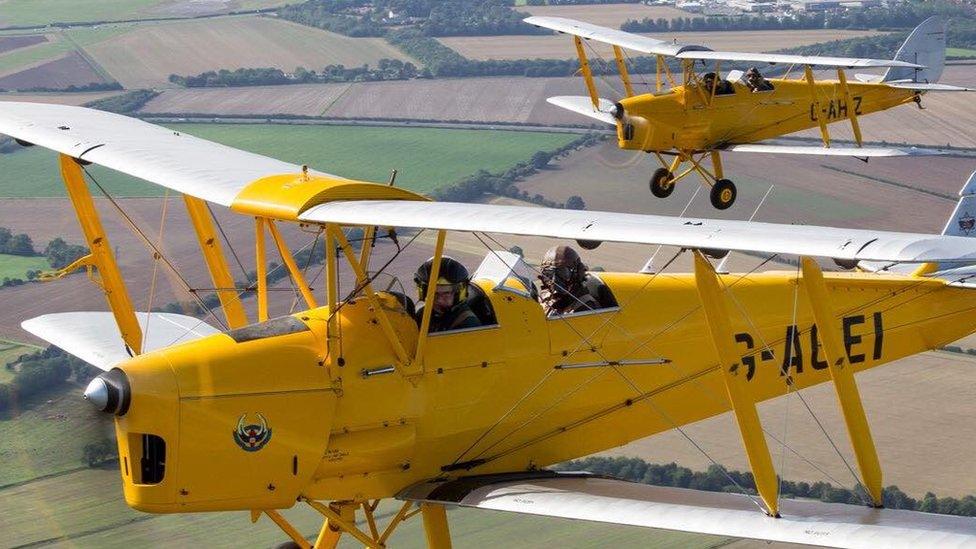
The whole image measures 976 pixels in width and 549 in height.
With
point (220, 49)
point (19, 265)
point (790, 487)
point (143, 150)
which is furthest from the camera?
point (220, 49)

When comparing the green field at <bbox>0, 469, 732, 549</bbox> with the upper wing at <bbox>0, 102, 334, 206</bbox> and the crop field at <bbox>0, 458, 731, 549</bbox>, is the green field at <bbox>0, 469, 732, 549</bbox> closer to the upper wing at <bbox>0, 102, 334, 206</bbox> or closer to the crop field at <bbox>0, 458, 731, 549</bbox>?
the crop field at <bbox>0, 458, 731, 549</bbox>

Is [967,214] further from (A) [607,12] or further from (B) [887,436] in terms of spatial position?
(A) [607,12]

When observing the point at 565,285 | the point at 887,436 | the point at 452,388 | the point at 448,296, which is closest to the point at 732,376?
the point at 565,285

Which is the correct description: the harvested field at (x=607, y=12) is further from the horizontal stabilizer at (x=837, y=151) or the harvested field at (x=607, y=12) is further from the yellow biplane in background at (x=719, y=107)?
the horizontal stabilizer at (x=837, y=151)

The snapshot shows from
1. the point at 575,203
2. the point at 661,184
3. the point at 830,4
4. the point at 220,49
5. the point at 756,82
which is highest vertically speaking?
the point at 756,82

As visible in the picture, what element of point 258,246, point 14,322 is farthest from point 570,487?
point 14,322

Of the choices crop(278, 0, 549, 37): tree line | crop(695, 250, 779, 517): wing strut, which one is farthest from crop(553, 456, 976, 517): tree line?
crop(278, 0, 549, 37): tree line

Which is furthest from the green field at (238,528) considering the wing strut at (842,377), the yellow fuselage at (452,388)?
the wing strut at (842,377)
